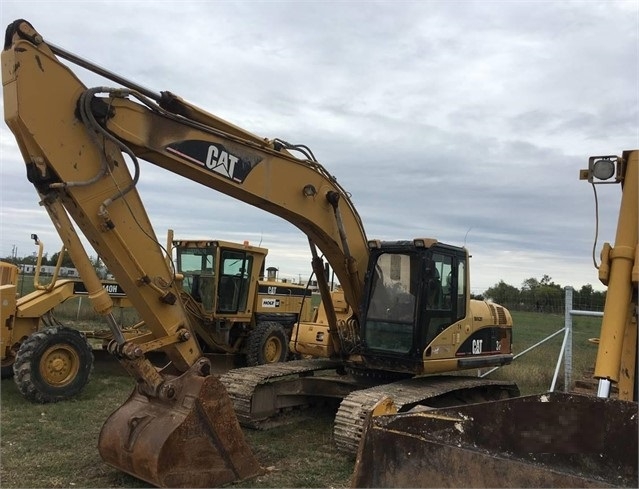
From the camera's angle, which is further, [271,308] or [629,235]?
[271,308]

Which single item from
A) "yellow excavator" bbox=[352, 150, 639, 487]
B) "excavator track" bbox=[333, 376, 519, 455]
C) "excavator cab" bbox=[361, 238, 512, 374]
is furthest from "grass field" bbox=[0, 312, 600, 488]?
"yellow excavator" bbox=[352, 150, 639, 487]

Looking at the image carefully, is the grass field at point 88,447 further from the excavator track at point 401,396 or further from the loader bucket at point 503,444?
the loader bucket at point 503,444

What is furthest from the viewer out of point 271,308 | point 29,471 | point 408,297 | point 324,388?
point 271,308

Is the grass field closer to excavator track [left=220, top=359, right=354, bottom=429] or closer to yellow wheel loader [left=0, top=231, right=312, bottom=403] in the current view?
excavator track [left=220, top=359, right=354, bottom=429]

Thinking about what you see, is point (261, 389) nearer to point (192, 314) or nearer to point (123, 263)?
point (123, 263)

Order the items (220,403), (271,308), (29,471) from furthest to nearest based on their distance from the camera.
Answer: (271,308)
(29,471)
(220,403)

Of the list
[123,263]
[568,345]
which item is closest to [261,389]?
[123,263]

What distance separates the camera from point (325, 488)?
564 cm

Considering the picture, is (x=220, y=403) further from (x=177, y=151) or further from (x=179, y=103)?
(x=179, y=103)

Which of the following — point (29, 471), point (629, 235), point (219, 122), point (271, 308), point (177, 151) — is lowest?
point (29, 471)

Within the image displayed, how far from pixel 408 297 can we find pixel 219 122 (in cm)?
310

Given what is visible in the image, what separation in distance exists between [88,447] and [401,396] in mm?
3458

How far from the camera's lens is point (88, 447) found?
652 cm

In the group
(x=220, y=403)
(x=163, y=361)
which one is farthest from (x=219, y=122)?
(x=163, y=361)
